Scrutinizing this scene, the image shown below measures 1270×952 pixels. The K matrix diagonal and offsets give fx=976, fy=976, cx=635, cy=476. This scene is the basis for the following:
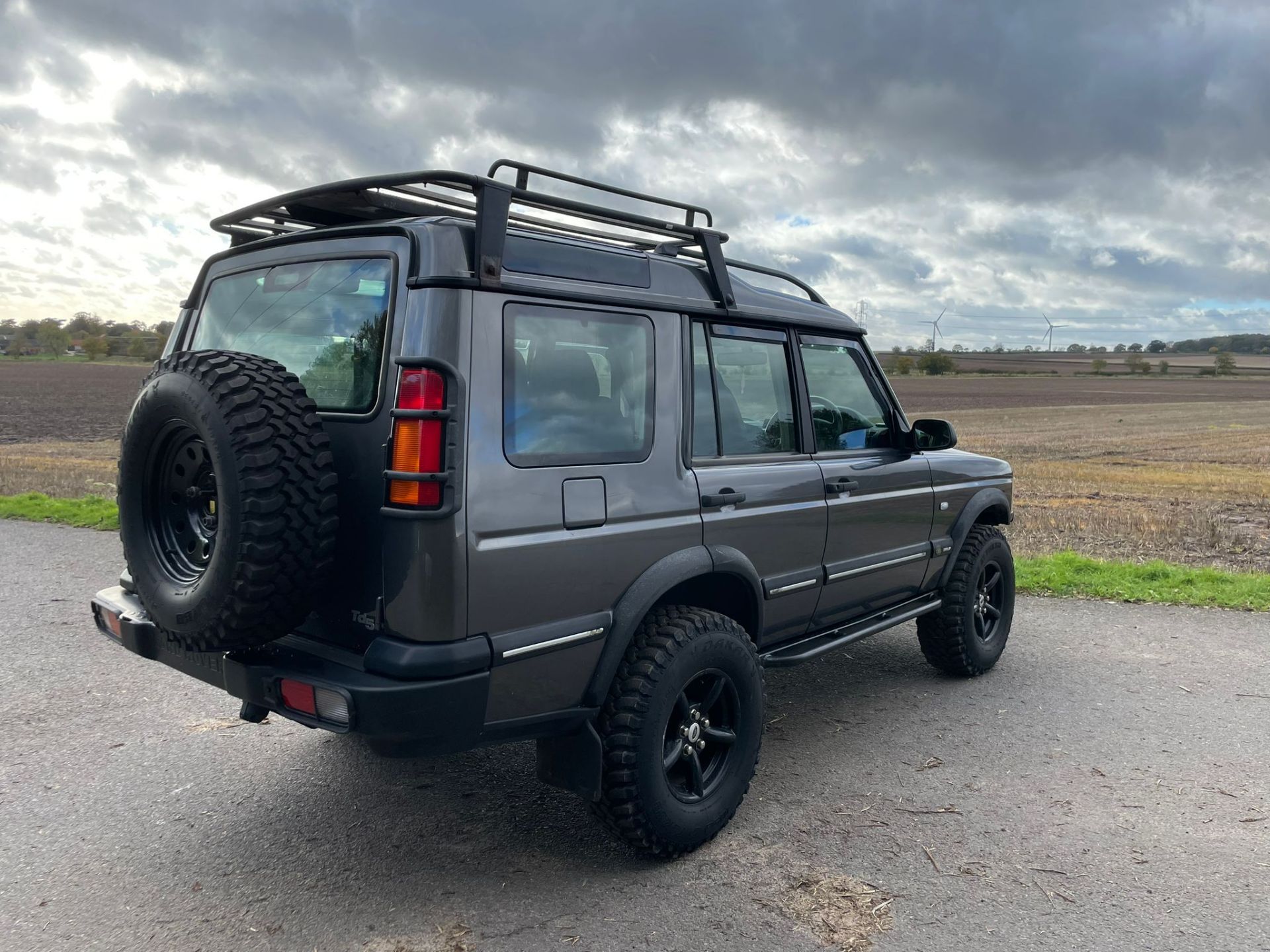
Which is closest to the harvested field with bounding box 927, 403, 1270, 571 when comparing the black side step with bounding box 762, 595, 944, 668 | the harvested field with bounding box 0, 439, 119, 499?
the black side step with bounding box 762, 595, 944, 668

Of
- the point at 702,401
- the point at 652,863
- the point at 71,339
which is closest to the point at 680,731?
the point at 652,863

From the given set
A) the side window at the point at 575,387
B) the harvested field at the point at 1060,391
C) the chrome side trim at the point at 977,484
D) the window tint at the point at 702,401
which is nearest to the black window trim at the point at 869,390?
the chrome side trim at the point at 977,484

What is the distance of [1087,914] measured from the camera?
9.27ft

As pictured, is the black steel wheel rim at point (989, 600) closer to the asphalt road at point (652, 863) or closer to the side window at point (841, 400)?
the asphalt road at point (652, 863)

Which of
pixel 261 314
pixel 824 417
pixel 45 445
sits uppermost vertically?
pixel 261 314

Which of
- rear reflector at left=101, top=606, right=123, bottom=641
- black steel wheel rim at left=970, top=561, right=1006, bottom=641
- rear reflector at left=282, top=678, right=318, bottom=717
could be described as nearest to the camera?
rear reflector at left=282, top=678, right=318, bottom=717

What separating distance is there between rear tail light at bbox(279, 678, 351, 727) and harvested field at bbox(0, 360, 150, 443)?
16.1 ft

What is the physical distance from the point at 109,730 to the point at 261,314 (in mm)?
2089

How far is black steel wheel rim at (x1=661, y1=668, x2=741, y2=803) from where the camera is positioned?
3.23 metres

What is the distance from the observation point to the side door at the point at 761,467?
3.49 m

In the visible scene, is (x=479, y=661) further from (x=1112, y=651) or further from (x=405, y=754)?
(x=1112, y=651)

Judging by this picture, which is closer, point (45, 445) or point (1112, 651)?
point (1112, 651)

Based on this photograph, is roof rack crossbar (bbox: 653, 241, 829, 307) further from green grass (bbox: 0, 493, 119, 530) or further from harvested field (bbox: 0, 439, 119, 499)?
harvested field (bbox: 0, 439, 119, 499)

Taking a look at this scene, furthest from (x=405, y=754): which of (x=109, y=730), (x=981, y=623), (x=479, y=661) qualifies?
(x=981, y=623)
